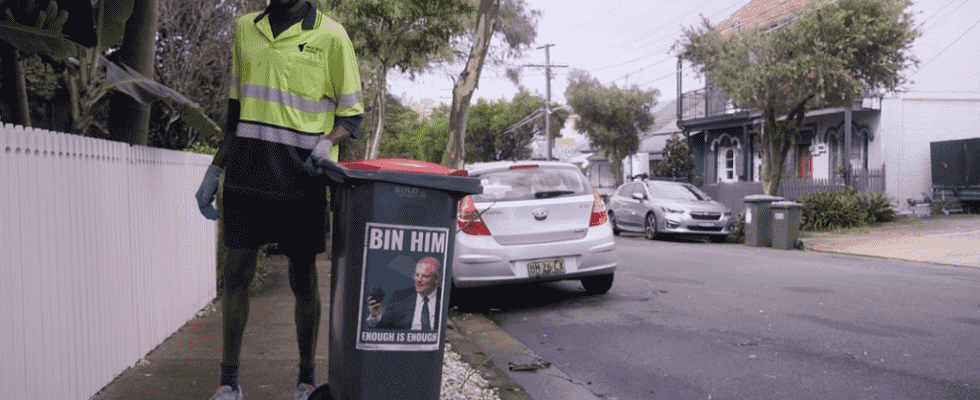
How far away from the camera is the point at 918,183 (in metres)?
22.9

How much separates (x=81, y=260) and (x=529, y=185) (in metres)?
4.85

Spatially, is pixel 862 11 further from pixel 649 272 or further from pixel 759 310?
pixel 759 310

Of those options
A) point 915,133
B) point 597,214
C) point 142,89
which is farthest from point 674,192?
point 142,89

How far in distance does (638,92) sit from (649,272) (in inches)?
1096

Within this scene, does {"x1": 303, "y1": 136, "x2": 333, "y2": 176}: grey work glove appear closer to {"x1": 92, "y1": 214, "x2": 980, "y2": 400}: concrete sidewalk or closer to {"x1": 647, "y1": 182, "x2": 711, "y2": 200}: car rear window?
{"x1": 92, "y1": 214, "x2": 980, "y2": 400}: concrete sidewalk

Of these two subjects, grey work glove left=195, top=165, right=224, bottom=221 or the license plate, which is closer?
grey work glove left=195, top=165, right=224, bottom=221

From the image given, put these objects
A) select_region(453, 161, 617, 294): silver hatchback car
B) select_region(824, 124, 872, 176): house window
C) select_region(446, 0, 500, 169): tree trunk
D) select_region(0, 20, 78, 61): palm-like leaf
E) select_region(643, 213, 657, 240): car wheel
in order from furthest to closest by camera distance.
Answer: select_region(824, 124, 872, 176): house window, select_region(643, 213, 657, 240): car wheel, select_region(446, 0, 500, 169): tree trunk, select_region(453, 161, 617, 294): silver hatchback car, select_region(0, 20, 78, 61): palm-like leaf

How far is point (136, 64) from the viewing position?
17.2 feet

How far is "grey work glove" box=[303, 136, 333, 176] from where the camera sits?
300 centimetres

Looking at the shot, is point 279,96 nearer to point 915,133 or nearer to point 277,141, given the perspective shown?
point 277,141

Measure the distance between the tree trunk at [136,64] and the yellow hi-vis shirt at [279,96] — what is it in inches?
82.6

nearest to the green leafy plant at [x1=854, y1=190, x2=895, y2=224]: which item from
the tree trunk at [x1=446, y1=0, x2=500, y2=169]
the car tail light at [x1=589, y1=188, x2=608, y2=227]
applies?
the tree trunk at [x1=446, y1=0, x2=500, y2=169]

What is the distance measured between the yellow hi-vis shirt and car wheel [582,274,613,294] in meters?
5.24

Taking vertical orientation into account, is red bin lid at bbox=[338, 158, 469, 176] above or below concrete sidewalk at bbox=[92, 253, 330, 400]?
above
